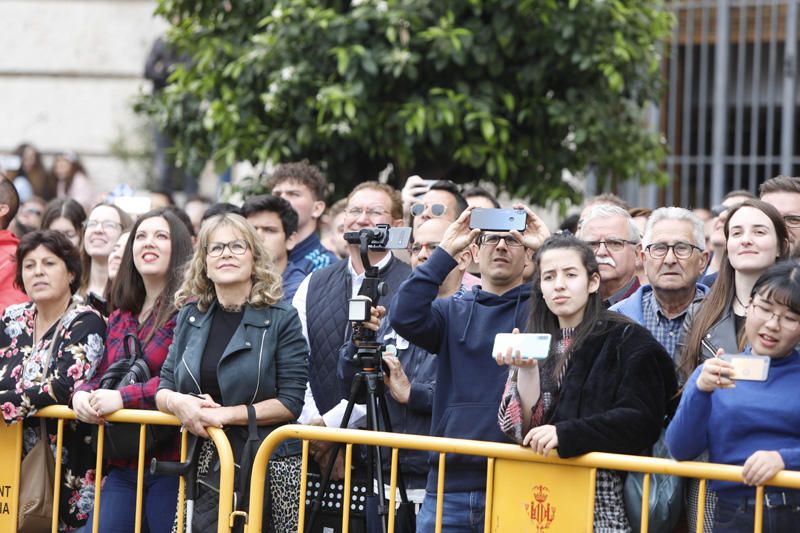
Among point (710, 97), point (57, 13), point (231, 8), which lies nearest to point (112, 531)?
point (231, 8)

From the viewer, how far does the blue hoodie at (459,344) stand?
17.8 feet

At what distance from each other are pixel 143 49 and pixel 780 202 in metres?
8.59

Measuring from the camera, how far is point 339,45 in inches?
321

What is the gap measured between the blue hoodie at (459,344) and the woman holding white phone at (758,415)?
836mm

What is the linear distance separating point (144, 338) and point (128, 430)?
488 mm

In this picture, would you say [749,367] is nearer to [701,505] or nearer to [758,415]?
[758,415]

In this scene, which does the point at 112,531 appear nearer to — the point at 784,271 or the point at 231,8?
the point at 784,271

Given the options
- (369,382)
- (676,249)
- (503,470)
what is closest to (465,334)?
(369,382)

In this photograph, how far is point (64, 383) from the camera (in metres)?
6.18

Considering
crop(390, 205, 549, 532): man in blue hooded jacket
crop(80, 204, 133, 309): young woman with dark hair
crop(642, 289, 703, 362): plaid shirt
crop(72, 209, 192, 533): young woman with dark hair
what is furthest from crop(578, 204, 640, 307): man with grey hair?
crop(80, 204, 133, 309): young woman with dark hair

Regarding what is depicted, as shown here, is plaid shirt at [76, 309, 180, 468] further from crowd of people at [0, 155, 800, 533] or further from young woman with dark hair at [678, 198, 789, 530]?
young woman with dark hair at [678, 198, 789, 530]

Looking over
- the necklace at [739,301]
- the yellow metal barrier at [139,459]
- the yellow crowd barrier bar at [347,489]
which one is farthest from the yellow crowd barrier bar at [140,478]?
the necklace at [739,301]

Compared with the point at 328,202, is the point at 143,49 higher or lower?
higher

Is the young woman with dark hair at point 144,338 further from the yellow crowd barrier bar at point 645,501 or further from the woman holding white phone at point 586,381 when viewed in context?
the yellow crowd barrier bar at point 645,501
